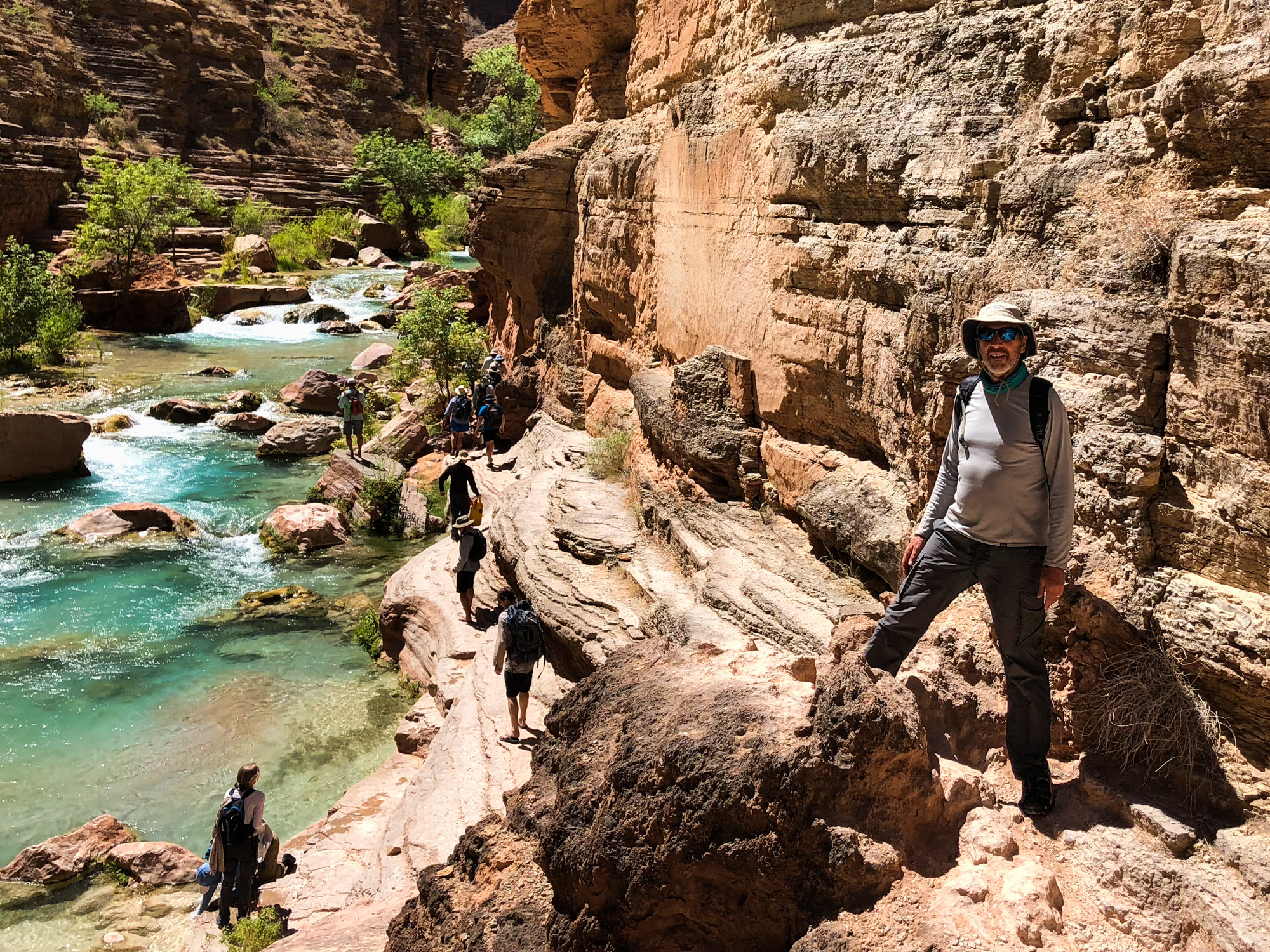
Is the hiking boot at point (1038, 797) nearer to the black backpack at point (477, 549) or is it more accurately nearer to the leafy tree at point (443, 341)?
the black backpack at point (477, 549)

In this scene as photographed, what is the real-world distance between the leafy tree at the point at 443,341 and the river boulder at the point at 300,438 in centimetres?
202

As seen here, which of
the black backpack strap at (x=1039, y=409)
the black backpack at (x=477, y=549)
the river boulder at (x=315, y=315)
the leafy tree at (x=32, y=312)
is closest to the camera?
the black backpack strap at (x=1039, y=409)

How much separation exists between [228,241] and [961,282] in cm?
3172

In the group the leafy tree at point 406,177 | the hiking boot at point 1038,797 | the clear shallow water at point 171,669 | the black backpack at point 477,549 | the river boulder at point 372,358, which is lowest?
the clear shallow water at point 171,669

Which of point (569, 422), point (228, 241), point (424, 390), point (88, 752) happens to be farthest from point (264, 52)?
point (88, 752)

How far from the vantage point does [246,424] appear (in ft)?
57.9

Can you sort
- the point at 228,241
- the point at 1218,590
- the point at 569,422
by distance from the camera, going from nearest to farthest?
the point at 1218,590
the point at 569,422
the point at 228,241

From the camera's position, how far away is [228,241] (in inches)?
1260

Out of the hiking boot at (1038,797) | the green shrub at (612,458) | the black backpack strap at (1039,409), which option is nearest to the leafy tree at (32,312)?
the green shrub at (612,458)

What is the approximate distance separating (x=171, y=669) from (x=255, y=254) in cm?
2383

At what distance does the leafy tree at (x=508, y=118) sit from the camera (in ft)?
152

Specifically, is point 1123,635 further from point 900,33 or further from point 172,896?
point 172,896

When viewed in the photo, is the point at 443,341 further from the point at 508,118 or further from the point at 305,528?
the point at 508,118

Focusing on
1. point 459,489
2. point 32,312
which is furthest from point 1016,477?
point 32,312
